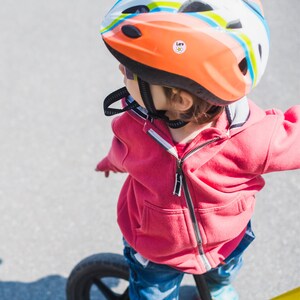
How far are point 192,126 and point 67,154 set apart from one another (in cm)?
182

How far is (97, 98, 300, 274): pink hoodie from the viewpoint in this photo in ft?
5.60

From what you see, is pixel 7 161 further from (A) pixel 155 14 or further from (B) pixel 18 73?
(A) pixel 155 14

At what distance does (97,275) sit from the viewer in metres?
2.50

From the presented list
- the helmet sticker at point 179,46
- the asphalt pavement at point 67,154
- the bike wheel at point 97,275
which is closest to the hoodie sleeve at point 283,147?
the helmet sticker at point 179,46

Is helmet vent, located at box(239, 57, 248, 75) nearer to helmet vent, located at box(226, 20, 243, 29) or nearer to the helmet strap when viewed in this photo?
helmet vent, located at box(226, 20, 243, 29)

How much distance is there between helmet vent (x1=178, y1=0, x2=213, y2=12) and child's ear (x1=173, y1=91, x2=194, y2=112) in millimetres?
232

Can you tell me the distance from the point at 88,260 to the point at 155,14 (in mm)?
1221

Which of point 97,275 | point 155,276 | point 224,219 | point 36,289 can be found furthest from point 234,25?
point 36,289

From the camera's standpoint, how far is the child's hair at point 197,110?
A: 66.2 inches

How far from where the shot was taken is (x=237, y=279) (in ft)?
9.47

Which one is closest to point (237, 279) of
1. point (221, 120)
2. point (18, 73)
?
point (221, 120)

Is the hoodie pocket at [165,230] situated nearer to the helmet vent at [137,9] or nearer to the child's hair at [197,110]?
the child's hair at [197,110]

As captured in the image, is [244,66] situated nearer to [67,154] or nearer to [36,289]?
[36,289]

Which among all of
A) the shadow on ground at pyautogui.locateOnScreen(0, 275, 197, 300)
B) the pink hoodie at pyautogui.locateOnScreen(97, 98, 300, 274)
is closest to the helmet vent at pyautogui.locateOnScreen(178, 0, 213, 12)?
the pink hoodie at pyautogui.locateOnScreen(97, 98, 300, 274)
